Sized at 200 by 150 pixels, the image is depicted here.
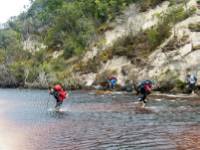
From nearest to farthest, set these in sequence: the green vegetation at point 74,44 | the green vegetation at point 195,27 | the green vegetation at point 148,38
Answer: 1. the green vegetation at point 195,27
2. the green vegetation at point 148,38
3. the green vegetation at point 74,44

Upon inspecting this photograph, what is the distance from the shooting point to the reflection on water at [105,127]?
25.0m

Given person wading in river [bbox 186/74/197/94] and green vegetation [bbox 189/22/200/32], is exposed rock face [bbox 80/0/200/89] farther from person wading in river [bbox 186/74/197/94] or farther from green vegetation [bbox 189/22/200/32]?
person wading in river [bbox 186/74/197/94]

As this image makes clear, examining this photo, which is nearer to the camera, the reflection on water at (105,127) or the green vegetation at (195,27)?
the reflection on water at (105,127)

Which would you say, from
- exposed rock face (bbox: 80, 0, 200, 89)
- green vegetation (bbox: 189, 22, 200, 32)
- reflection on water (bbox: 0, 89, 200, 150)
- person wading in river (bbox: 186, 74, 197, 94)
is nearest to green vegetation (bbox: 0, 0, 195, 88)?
exposed rock face (bbox: 80, 0, 200, 89)

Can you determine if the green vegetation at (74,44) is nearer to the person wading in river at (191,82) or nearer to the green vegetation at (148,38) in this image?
the green vegetation at (148,38)

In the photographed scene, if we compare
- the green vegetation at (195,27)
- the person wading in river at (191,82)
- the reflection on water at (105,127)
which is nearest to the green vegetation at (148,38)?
the green vegetation at (195,27)

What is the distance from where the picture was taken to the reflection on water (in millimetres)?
24969

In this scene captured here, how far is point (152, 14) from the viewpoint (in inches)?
2906

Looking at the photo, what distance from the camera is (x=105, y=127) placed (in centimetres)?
3062

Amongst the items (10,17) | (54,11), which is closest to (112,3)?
(54,11)

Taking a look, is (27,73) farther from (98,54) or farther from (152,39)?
(152,39)

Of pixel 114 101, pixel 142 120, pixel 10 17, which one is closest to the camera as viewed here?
pixel 142 120

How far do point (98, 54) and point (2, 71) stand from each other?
64.0 feet

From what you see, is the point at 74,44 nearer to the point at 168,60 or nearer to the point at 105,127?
the point at 168,60
